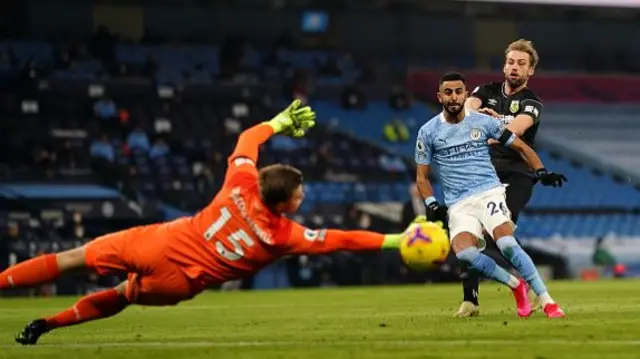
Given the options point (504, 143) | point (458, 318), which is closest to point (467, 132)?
point (504, 143)

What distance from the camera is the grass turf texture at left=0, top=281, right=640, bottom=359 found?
883cm

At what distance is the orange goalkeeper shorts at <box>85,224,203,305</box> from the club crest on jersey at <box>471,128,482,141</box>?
3539 millimetres

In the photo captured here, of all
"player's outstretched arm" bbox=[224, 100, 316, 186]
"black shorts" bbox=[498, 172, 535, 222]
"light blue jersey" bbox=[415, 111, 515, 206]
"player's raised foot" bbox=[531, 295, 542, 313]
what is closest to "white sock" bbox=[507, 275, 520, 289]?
"player's raised foot" bbox=[531, 295, 542, 313]

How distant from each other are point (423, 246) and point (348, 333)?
2.18 meters

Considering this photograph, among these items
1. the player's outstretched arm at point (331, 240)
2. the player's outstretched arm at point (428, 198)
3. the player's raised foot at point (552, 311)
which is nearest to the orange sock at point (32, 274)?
the player's outstretched arm at point (331, 240)

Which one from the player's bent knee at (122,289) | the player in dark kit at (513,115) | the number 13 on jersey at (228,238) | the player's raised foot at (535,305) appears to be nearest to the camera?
the number 13 on jersey at (228,238)

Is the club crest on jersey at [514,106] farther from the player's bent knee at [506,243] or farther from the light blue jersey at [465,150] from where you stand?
the player's bent knee at [506,243]

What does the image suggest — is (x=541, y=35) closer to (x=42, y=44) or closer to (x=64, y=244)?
(x=42, y=44)

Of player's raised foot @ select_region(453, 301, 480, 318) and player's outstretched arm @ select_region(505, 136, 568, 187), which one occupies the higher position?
player's outstretched arm @ select_region(505, 136, 568, 187)

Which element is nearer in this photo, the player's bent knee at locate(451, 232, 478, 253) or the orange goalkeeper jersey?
the orange goalkeeper jersey

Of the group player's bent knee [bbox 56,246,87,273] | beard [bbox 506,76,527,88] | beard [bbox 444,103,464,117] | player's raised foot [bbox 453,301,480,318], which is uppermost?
beard [bbox 506,76,527,88]

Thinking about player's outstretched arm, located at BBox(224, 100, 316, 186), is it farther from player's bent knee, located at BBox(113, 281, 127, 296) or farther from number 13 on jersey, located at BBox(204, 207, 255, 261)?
player's bent knee, located at BBox(113, 281, 127, 296)

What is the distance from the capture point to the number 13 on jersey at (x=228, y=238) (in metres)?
9.10

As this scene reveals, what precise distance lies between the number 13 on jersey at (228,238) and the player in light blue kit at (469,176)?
3.15m
